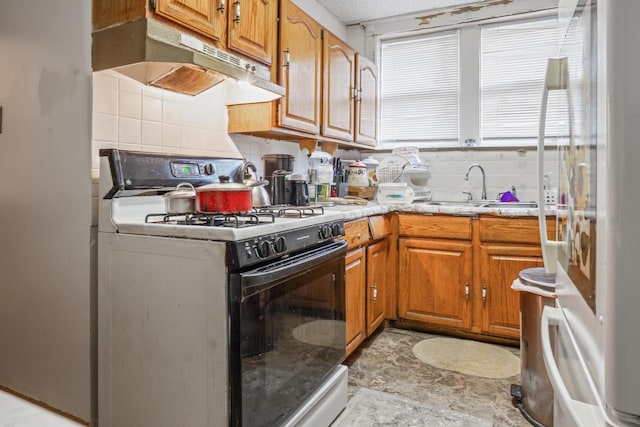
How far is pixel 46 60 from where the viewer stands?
5.38ft

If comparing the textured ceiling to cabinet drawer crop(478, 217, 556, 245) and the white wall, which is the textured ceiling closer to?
cabinet drawer crop(478, 217, 556, 245)

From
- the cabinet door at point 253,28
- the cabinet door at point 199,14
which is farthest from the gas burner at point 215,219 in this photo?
the cabinet door at point 253,28

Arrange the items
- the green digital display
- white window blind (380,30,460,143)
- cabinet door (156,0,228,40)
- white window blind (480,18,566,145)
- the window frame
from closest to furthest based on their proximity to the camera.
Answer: cabinet door (156,0,228,40) → the green digital display → white window blind (480,18,566,145) → the window frame → white window blind (380,30,460,143)

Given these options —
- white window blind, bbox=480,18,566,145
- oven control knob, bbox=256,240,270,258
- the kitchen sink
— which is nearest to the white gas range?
oven control knob, bbox=256,240,270,258

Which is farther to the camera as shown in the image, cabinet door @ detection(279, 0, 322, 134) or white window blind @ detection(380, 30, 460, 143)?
white window blind @ detection(380, 30, 460, 143)

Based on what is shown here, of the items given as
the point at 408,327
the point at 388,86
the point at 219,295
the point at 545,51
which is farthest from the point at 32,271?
the point at 545,51

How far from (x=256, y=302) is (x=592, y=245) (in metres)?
0.95

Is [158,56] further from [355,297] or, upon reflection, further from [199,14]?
[355,297]

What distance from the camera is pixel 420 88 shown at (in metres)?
3.56

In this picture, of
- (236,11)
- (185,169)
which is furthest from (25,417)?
(236,11)

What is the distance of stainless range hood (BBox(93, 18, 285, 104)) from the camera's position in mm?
1433

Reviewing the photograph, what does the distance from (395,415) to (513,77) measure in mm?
2691

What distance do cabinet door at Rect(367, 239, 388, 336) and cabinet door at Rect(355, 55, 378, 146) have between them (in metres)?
0.97

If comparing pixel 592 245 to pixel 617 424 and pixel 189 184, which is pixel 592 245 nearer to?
pixel 617 424
